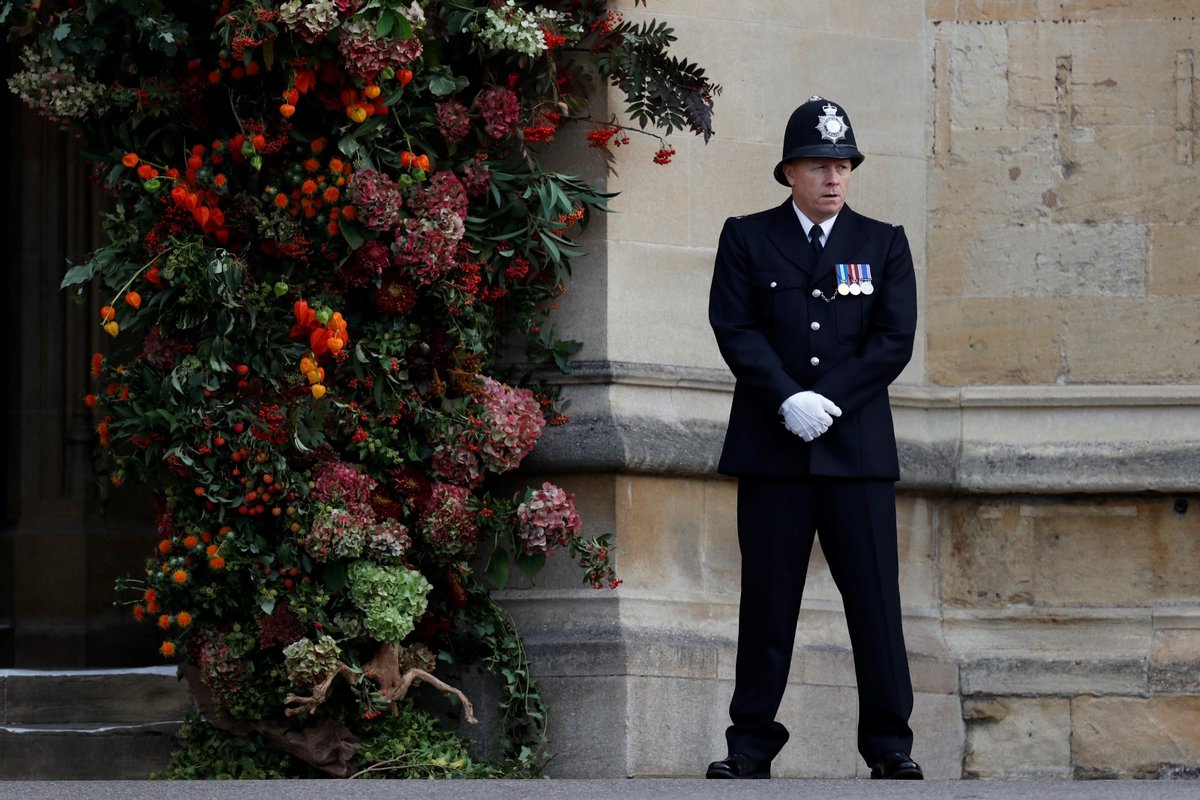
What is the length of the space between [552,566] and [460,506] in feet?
1.60

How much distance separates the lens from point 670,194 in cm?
705

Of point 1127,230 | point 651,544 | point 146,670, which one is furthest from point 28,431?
point 1127,230

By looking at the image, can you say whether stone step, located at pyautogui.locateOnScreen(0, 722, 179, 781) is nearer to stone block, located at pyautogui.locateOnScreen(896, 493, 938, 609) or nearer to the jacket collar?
stone block, located at pyautogui.locateOnScreen(896, 493, 938, 609)

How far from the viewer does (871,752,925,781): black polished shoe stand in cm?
561

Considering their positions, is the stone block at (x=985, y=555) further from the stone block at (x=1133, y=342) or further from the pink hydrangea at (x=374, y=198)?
the pink hydrangea at (x=374, y=198)

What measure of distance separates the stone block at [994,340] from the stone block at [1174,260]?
1.10 feet

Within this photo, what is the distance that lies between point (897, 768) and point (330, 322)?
2030 millimetres

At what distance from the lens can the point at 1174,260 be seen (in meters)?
7.36

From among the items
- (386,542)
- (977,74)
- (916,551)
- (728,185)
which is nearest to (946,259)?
(977,74)

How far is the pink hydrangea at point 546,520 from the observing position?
6547 mm

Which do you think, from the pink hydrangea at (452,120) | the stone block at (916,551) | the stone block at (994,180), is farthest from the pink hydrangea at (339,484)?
the stone block at (994,180)

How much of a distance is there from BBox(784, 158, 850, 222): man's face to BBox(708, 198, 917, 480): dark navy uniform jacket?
0.06 m

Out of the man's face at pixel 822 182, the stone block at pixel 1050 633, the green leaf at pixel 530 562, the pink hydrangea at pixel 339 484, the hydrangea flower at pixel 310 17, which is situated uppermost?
the hydrangea flower at pixel 310 17

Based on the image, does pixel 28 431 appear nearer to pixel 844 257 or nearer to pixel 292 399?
pixel 292 399
